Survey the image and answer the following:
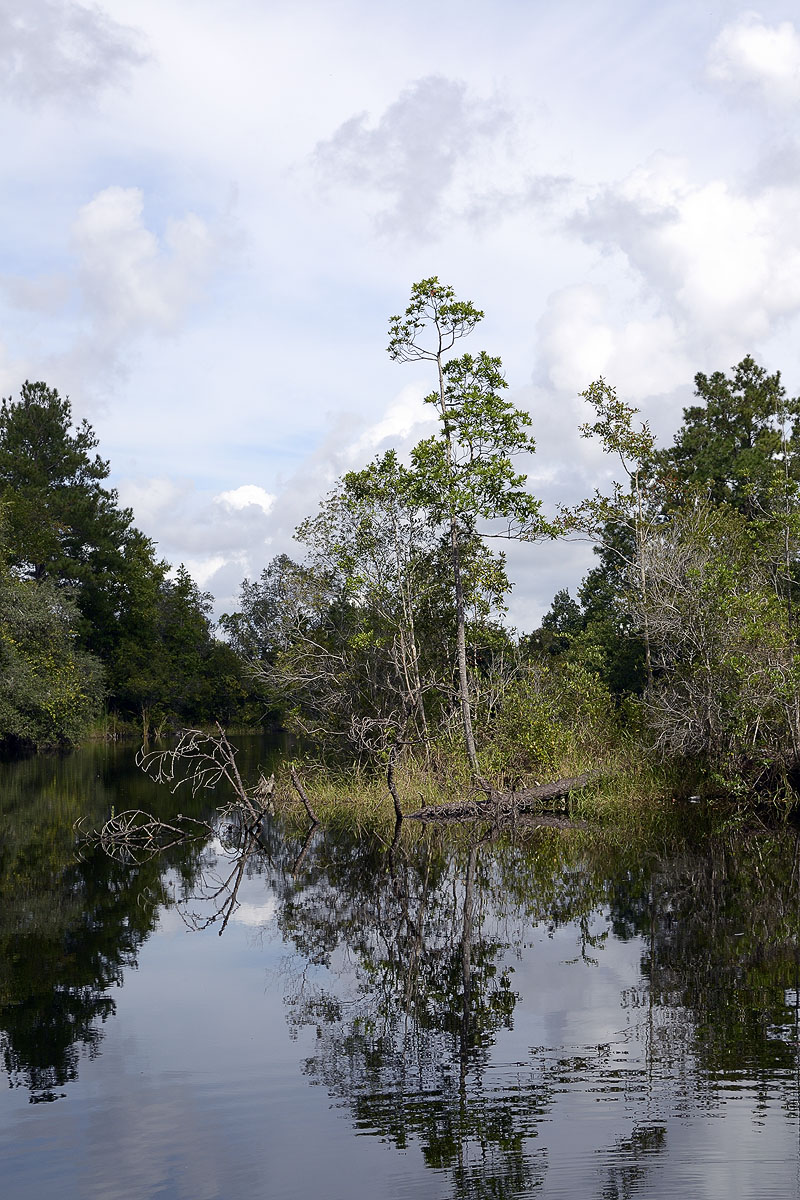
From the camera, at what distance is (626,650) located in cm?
2891

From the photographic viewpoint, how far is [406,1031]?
25.6 ft

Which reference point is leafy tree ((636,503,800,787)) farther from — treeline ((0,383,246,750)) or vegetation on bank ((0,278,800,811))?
treeline ((0,383,246,750))

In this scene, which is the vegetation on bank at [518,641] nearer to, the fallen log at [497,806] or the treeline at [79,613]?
the fallen log at [497,806]

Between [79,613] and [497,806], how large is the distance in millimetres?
32840

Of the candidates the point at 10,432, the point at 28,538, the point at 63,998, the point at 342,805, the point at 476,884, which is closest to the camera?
the point at 63,998

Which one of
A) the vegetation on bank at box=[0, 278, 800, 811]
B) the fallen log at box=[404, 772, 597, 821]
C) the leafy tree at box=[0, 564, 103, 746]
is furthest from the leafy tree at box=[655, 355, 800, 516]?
the leafy tree at box=[0, 564, 103, 746]

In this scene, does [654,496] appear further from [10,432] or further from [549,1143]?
[10,432]

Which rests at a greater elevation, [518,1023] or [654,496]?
[654,496]

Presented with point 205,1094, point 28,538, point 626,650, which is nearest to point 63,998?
point 205,1094

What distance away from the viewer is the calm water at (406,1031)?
5590 mm

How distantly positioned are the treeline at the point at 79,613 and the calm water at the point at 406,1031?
31962 millimetres

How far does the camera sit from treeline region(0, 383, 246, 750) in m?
45.3

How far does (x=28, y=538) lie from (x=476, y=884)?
44.9 meters

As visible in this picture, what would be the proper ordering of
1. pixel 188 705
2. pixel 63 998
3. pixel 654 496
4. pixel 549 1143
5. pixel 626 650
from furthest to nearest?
pixel 188 705 < pixel 626 650 < pixel 654 496 < pixel 63 998 < pixel 549 1143
